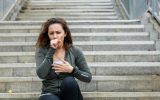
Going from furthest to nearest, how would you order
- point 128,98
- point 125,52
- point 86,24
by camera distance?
point 86,24, point 125,52, point 128,98

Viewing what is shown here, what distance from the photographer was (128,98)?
4.64 metres

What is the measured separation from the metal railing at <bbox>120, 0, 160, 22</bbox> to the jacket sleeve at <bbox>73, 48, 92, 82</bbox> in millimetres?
2610

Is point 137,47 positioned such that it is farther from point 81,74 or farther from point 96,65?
point 81,74

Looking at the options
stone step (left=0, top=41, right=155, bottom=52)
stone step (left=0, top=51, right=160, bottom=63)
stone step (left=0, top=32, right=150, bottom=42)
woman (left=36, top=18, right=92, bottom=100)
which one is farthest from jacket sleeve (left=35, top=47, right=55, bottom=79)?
stone step (left=0, top=32, right=150, bottom=42)

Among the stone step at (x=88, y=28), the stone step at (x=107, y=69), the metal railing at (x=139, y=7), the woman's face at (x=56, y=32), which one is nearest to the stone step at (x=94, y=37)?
the stone step at (x=88, y=28)

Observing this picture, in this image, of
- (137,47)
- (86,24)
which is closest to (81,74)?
(137,47)

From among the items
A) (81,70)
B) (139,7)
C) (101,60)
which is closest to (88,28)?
(101,60)

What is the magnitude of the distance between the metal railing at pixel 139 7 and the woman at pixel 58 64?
A: 8.75 feet

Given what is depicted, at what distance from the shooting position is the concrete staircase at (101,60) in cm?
488

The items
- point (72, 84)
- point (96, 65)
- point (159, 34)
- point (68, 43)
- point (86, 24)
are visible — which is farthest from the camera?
point (86, 24)

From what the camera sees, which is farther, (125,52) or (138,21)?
(138,21)

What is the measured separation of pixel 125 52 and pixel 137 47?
397 millimetres

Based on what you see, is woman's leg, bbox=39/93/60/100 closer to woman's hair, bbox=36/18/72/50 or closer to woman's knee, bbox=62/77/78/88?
woman's knee, bbox=62/77/78/88

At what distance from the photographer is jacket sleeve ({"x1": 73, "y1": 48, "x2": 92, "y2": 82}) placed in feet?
13.3
